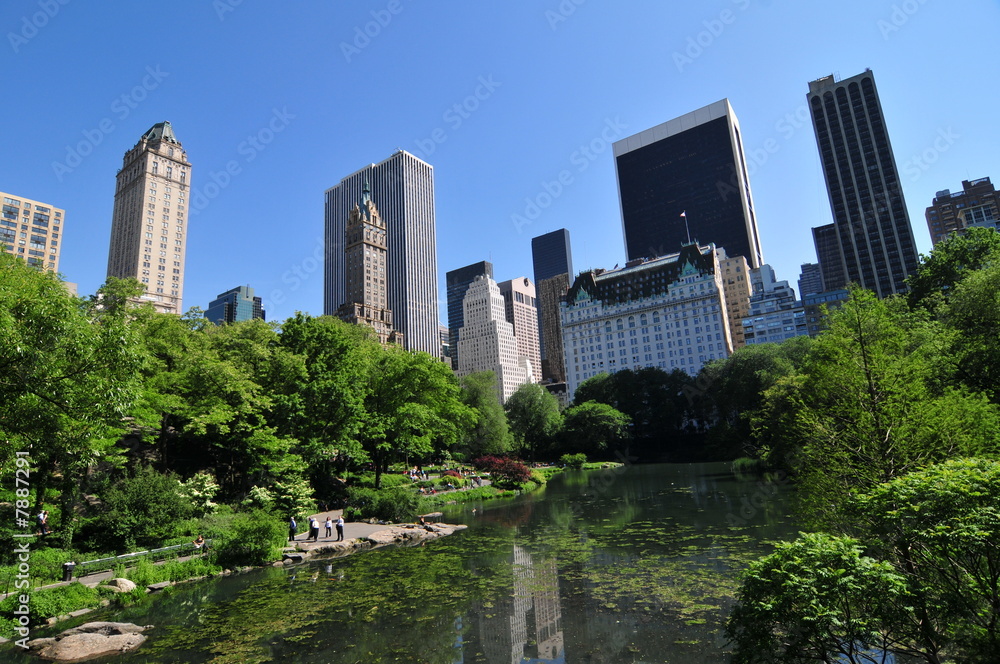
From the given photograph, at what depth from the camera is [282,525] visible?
2525 centimetres

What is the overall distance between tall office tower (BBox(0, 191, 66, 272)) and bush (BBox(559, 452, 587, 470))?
11297 centimetres

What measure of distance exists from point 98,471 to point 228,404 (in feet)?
23.5

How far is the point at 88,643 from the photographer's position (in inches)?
525

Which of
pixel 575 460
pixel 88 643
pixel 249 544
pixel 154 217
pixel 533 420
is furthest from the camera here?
pixel 154 217

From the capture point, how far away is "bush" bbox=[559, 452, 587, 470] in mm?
82312

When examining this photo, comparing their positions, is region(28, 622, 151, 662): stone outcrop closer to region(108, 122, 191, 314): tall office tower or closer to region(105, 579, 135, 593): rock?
region(105, 579, 135, 593): rock

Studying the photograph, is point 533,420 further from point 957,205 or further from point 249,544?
point 957,205

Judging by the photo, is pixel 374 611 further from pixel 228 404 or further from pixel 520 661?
pixel 228 404

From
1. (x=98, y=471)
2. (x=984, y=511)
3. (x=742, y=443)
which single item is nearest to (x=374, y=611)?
(x=984, y=511)

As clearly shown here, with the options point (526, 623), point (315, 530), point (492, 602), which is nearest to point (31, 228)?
point (315, 530)

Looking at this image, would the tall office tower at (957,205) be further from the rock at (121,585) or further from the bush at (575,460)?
the rock at (121,585)

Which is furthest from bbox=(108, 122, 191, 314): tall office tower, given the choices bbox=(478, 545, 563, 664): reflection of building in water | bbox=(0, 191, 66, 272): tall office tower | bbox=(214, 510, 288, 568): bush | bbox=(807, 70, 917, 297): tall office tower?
bbox=(807, 70, 917, 297): tall office tower

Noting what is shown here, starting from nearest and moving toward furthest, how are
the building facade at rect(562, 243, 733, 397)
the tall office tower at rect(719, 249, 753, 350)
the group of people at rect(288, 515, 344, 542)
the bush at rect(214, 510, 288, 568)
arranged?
the bush at rect(214, 510, 288, 568) < the group of people at rect(288, 515, 344, 542) < the building facade at rect(562, 243, 733, 397) < the tall office tower at rect(719, 249, 753, 350)

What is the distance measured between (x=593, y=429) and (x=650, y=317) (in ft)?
191
